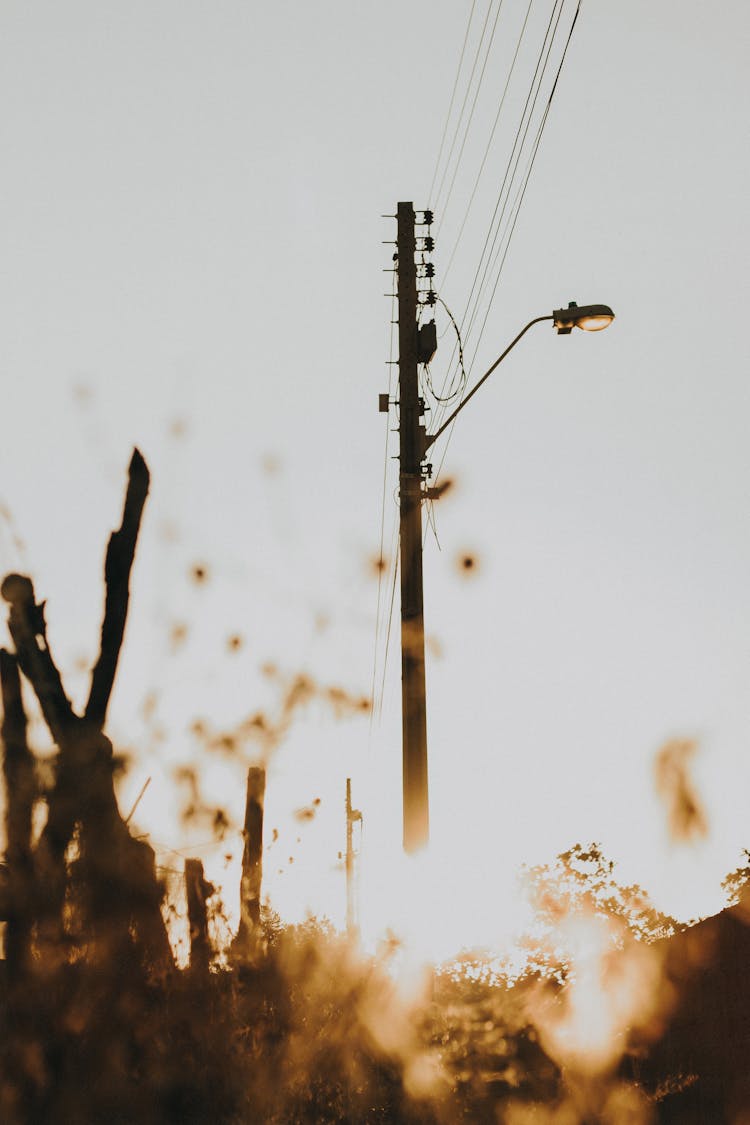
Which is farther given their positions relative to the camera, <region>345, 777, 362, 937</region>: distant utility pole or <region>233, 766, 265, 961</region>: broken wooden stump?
<region>345, 777, 362, 937</region>: distant utility pole

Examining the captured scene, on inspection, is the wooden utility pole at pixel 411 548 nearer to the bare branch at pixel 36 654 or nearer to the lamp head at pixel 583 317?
the lamp head at pixel 583 317

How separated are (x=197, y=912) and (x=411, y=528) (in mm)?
4520

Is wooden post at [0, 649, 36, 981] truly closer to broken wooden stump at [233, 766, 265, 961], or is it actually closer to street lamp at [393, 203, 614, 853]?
street lamp at [393, 203, 614, 853]

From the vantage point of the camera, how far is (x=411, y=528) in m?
9.05

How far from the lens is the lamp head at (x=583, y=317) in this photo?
868 cm

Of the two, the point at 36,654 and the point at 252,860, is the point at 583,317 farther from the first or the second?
the point at 252,860

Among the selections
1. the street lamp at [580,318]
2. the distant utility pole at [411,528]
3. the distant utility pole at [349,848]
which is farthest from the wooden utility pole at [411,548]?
the distant utility pole at [349,848]

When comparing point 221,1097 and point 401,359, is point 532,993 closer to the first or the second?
point 221,1097

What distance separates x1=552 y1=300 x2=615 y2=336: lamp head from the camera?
28.5 ft

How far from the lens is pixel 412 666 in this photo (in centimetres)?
848

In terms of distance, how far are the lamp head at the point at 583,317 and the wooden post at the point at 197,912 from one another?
5869mm

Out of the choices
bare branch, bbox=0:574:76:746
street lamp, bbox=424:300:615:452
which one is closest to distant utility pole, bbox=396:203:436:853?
street lamp, bbox=424:300:615:452

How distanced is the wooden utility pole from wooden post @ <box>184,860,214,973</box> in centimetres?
225

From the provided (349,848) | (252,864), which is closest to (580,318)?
(252,864)
